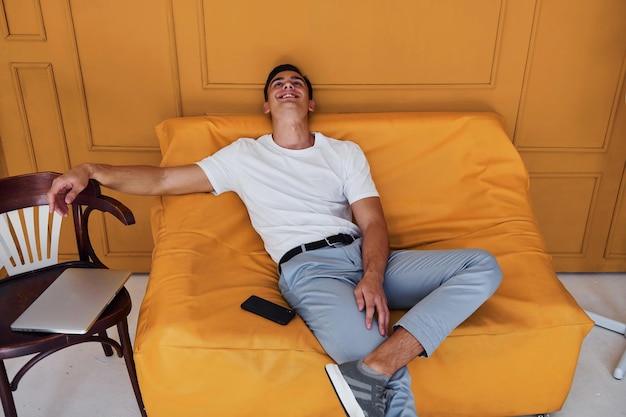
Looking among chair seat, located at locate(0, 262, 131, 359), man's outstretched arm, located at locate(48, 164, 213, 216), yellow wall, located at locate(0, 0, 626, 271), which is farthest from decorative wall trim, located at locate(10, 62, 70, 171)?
chair seat, located at locate(0, 262, 131, 359)

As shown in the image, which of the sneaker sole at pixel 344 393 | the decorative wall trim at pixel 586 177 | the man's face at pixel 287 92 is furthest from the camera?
the decorative wall trim at pixel 586 177

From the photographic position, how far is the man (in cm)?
158

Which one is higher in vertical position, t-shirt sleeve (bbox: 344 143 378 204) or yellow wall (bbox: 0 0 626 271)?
yellow wall (bbox: 0 0 626 271)

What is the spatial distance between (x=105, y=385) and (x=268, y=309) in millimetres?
809

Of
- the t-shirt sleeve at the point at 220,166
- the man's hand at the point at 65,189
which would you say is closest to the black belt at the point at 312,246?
the t-shirt sleeve at the point at 220,166

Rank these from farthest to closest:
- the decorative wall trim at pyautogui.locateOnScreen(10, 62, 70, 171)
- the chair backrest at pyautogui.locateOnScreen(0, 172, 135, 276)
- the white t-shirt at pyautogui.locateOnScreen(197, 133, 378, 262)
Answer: the decorative wall trim at pyautogui.locateOnScreen(10, 62, 70, 171) < the white t-shirt at pyautogui.locateOnScreen(197, 133, 378, 262) < the chair backrest at pyautogui.locateOnScreen(0, 172, 135, 276)

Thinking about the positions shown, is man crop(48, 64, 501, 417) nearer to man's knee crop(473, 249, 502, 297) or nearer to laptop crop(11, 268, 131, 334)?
man's knee crop(473, 249, 502, 297)

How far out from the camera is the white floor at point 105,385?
6.47ft

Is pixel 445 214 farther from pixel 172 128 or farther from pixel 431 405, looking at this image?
pixel 172 128

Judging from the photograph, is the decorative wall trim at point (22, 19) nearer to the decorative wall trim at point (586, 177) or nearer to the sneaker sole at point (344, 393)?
the sneaker sole at point (344, 393)

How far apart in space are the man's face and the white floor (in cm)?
121

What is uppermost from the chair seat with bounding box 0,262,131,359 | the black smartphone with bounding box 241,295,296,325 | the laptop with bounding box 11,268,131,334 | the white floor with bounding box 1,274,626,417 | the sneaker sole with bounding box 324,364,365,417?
the laptop with bounding box 11,268,131,334

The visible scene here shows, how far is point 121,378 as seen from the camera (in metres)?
2.12

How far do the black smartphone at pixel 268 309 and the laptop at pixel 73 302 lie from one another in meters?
0.43
